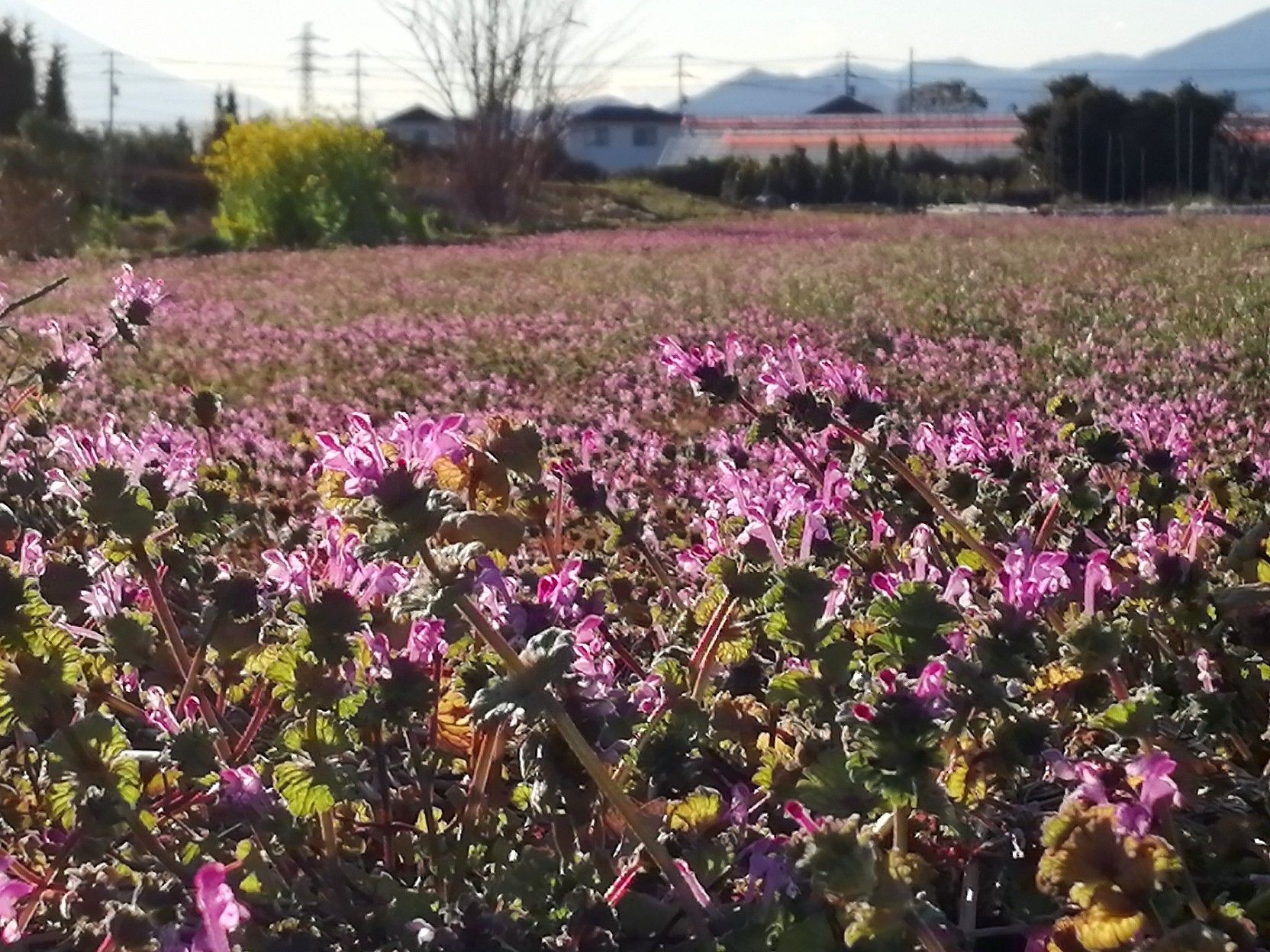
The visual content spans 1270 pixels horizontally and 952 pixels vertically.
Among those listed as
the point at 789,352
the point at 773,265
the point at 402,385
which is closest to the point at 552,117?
the point at 773,265

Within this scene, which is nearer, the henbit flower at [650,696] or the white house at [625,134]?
the henbit flower at [650,696]

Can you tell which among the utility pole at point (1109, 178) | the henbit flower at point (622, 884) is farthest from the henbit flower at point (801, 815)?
the utility pole at point (1109, 178)

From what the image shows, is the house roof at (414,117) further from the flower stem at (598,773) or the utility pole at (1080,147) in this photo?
the flower stem at (598,773)

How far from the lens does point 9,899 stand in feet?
3.64

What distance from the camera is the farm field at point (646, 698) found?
3.28ft

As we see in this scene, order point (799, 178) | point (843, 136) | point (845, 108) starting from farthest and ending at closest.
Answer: point (845, 108)
point (843, 136)
point (799, 178)

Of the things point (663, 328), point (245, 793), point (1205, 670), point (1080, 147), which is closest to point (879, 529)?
point (1205, 670)

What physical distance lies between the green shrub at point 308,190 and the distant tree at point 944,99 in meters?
57.5

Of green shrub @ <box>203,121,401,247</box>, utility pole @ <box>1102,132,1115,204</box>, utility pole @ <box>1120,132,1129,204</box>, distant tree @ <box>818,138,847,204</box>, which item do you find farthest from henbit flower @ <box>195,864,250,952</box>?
distant tree @ <box>818,138,847,204</box>

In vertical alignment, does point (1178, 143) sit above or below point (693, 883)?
above

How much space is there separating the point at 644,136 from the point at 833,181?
28.5 m

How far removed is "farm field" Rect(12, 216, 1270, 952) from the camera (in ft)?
3.28

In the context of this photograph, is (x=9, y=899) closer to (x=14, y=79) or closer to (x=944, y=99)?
(x=14, y=79)

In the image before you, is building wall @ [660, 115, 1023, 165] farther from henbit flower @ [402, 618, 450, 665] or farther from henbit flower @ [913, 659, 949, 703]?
henbit flower @ [913, 659, 949, 703]
